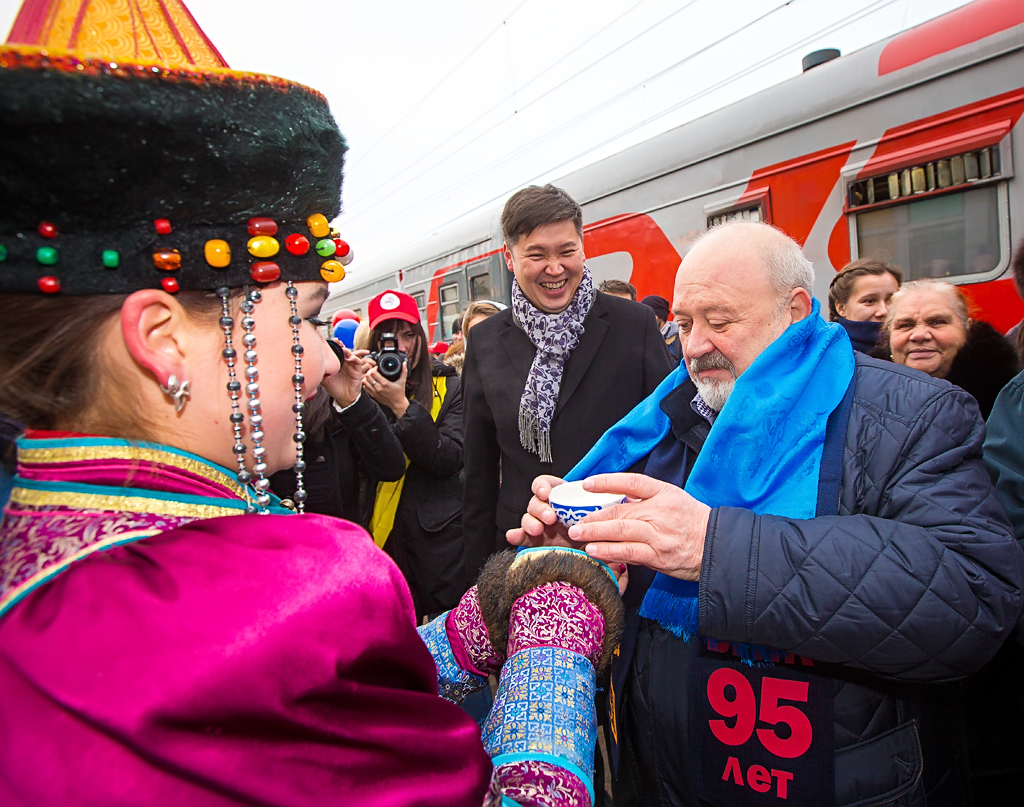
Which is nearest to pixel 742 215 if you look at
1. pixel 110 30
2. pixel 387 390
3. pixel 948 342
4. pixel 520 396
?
pixel 948 342

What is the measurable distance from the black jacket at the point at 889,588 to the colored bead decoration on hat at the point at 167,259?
3.50 ft

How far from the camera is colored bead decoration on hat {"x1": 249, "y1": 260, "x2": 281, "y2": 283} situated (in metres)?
0.81

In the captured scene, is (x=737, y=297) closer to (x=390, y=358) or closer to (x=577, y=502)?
(x=577, y=502)

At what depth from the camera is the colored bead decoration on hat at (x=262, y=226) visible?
80cm

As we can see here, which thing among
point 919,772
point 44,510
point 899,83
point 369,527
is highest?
point 899,83

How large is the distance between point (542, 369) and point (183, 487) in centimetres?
182

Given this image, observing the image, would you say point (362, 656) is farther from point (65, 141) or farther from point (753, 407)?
point (753, 407)

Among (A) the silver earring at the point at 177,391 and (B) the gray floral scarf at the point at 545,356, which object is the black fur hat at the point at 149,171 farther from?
(B) the gray floral scarf at the point at 545,356

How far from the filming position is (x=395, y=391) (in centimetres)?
295

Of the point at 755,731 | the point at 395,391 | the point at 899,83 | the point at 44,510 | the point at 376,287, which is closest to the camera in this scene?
the point at 44,510

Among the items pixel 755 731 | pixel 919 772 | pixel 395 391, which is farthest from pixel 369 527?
pixel 919 772

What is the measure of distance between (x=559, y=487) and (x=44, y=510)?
3.23 ft

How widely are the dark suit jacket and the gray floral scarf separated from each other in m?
0.04

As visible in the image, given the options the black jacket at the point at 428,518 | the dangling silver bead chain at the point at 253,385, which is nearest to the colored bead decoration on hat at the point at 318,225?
the dangling silver bead chain at the point at 253,385
